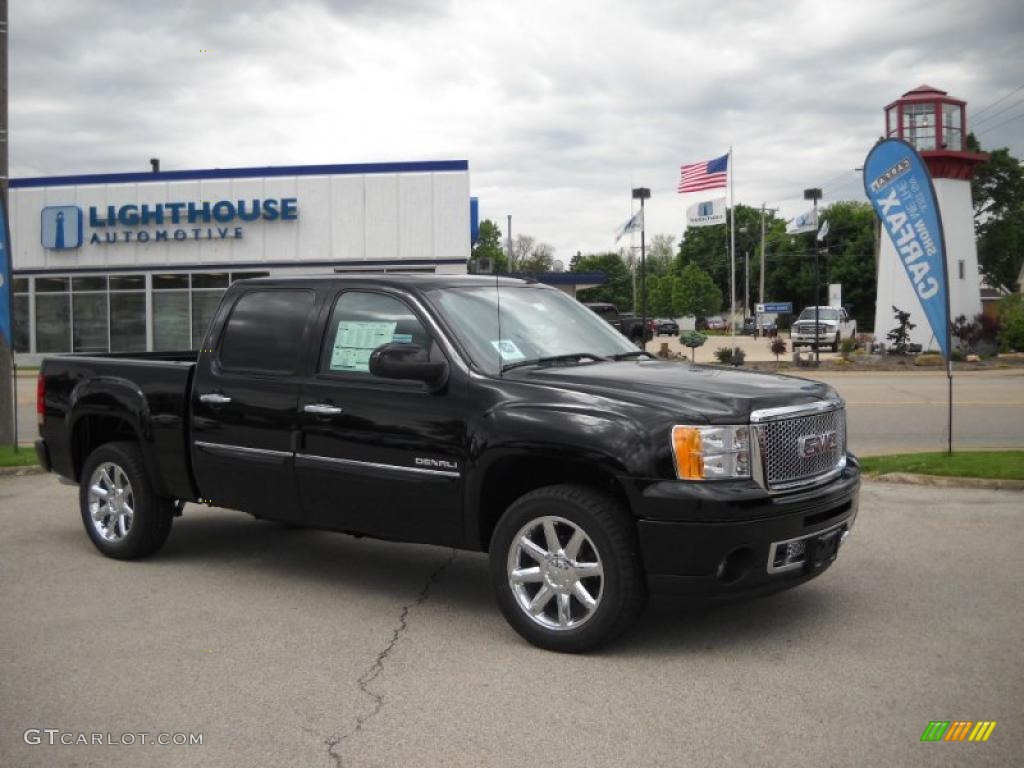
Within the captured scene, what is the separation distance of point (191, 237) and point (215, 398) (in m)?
31.0

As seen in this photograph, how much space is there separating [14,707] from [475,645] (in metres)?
2.10

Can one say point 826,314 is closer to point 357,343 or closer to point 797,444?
point 357,343

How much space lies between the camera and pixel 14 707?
14.3 feet

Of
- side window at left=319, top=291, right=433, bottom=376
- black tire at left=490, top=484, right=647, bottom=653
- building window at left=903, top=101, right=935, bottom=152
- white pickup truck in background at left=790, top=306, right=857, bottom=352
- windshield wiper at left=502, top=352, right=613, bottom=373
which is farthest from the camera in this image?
white pickup truck in background at left=790, top=306, right=857, bottom=352

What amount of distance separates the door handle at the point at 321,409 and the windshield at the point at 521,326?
830 millimetres

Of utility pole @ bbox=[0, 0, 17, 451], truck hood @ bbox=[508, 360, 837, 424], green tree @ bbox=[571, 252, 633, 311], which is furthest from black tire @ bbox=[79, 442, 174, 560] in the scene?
green tree @ bbox=[571, 252, 633, 311]

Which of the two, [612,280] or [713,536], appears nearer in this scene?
[713,536]

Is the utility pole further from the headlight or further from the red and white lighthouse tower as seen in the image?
the red and white lighthouse tower

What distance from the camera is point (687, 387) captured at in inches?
202

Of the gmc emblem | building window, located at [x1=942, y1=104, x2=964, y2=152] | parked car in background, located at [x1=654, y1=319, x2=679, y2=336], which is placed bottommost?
the gmc emblem

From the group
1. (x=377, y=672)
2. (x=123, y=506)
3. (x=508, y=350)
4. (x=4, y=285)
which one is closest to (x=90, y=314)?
(x=4, y=285)

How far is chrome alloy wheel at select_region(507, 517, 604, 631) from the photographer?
16.2 ft

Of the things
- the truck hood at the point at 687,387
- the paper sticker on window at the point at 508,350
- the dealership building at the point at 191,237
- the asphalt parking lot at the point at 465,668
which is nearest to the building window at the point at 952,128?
the dealership building at the point at 191,237

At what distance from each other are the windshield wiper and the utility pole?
9.02 m
